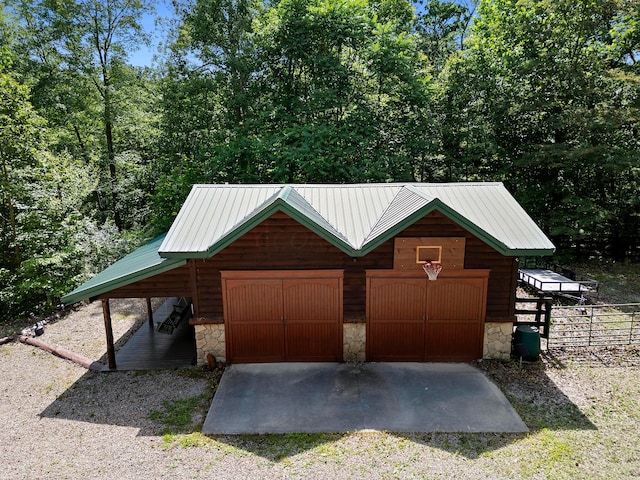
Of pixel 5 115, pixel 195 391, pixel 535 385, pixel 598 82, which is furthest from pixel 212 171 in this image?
pixel 598 82

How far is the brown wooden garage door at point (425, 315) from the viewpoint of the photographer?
9.76 m

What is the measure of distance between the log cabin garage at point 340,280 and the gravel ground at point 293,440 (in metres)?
1.29

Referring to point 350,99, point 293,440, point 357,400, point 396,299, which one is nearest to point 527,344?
point 396,299

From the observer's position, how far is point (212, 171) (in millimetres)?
18625

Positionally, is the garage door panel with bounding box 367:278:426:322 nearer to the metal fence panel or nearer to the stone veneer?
the stone veneer

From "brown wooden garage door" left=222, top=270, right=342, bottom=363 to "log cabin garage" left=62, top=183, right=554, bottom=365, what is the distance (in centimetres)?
2

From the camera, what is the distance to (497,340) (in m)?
10.1

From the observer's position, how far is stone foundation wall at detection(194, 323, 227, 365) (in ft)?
32.5

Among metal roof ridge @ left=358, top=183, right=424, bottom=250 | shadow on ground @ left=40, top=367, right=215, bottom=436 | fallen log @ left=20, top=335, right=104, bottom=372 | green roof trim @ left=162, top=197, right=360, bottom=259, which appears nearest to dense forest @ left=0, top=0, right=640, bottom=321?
fallen log @ left=20, top=335, right=104, bottom=372

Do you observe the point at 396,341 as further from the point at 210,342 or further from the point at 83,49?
the point at 83,49

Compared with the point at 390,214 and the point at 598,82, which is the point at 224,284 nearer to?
the point at 390,214

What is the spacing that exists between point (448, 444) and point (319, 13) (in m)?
17.8

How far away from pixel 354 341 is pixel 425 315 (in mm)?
1793

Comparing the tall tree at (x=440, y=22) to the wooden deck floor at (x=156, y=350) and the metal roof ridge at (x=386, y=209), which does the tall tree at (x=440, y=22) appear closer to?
the metal roof ridge at (x=386, y=209)
